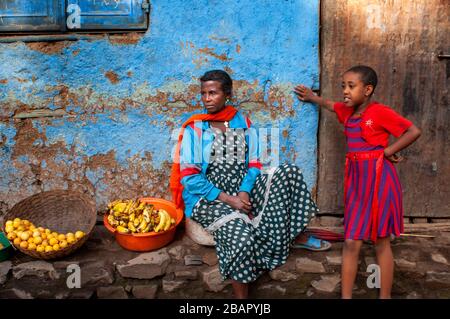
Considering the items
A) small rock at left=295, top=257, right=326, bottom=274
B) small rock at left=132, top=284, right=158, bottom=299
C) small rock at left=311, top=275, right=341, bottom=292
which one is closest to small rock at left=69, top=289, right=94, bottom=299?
small rock at left=132, top=284, right=158, bottom=299

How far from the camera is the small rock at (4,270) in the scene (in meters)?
3.01

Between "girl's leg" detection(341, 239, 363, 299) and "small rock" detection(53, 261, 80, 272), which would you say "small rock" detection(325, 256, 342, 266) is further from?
"small rock" detection(53, 261, 80, 272)

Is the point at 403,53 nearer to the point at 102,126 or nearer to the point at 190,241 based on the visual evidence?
the point at 190,241

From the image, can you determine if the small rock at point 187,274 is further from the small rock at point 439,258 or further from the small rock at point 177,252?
the small rock at point 439,258

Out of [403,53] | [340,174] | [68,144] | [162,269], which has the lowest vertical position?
[162,269]

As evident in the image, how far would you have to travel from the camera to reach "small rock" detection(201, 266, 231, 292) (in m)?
3.02

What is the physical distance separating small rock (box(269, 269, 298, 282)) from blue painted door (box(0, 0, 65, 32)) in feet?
8.58

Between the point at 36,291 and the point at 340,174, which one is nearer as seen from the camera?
the point at 36,291

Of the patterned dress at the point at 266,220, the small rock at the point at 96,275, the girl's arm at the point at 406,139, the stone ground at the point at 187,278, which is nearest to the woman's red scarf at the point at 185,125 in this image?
the patterned dress at the point at 266,220

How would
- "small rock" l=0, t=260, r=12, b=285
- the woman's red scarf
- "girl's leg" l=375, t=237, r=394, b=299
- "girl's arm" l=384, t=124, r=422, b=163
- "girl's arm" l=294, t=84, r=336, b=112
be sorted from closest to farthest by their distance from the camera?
→ "girl's arm" l=384, t=124, r=422, b=163 < "girl's leg" l=375, t=237, r=394, b=299 < "small rock" l=0, t=260, r=12, b=285 < the woman's red scarf < "girl's arm" l=294, t=84, r=336, b=112

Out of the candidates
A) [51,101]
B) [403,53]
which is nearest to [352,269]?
[403,53]

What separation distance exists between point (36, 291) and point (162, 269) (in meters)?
0.92

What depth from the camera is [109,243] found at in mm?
3443

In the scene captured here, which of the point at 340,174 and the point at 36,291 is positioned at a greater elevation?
the point at 340,174
